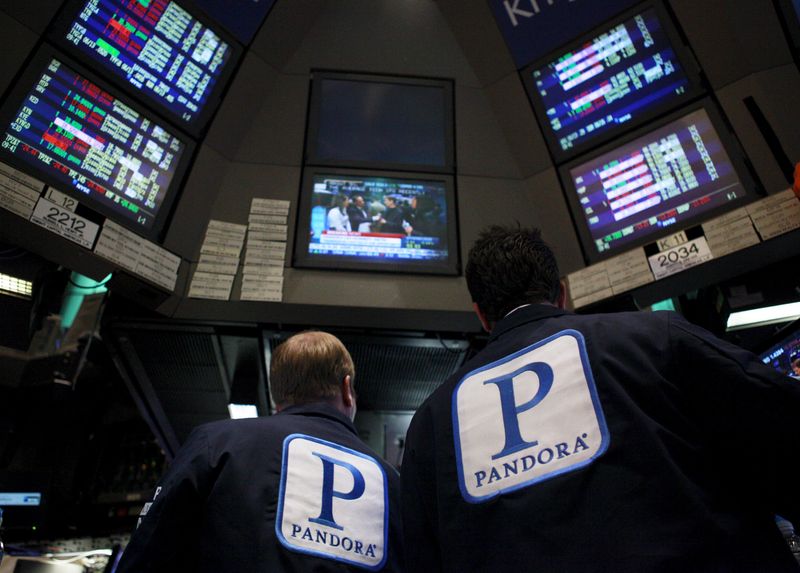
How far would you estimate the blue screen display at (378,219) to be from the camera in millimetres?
2910

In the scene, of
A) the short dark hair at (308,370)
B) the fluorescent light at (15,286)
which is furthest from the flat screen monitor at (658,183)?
the fluorescent light at (15,286)

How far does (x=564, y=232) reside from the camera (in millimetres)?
2986

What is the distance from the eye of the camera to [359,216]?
9.77 ft

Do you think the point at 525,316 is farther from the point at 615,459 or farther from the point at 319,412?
Answer: the point at 319,412

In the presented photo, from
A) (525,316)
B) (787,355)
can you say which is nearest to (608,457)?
(525,316)

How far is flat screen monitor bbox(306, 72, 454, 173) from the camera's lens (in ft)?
10.5

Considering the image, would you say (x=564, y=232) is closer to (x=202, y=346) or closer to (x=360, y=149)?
(x=360, y=149)

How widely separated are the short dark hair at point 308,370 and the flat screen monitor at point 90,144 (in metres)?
1.30

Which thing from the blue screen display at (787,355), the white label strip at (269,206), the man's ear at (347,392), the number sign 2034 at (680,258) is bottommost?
the man's ear at (347,392)

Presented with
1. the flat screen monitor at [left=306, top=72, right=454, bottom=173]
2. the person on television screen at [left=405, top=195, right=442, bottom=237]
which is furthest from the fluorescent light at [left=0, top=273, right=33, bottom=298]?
the person on television screen at [left=405, top=195, right=442, bottom=237]

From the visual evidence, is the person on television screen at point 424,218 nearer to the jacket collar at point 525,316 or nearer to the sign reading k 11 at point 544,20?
the sign reading k 11 at point 544,20

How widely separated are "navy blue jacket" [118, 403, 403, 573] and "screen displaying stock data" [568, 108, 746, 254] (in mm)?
1877

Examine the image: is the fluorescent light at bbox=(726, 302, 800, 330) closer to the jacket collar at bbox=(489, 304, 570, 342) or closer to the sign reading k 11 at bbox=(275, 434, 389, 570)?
the jacket collar at bbox=(489, 304, 570, 342)

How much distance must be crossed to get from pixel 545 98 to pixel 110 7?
7.37 ft
